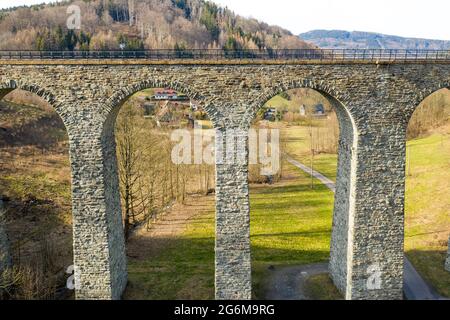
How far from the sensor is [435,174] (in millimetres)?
44875

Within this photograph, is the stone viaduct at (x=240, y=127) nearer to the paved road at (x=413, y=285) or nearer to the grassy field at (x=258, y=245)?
the paved road at (x=413, y=285)

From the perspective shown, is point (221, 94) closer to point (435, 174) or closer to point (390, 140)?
point (390, 140)

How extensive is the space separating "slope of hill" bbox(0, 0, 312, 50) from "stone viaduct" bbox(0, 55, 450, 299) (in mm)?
52355

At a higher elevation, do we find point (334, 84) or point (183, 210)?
point (334, 84)

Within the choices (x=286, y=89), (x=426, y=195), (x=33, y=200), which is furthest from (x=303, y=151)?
(x=286, y=89)

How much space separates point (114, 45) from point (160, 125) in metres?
42.9

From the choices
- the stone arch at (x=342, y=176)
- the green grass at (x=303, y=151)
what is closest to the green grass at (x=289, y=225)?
the stone arch at (x=342, y=176)

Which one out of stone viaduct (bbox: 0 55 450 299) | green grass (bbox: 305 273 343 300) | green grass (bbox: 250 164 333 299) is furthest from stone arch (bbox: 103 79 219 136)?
green grass (bbox: 305 273 343 300)

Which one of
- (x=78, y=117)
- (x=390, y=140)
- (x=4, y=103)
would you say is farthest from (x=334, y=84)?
(x=4, y=103)

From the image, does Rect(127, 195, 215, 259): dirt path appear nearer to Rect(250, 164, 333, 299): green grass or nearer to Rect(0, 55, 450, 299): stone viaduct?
Rect(250, 164, 333, 299): green grass

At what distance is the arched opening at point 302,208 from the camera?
21625 millimetres

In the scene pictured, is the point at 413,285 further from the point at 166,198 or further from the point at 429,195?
the point at 166,198

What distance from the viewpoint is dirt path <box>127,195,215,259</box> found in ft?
97.6

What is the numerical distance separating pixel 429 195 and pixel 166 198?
2658cm
